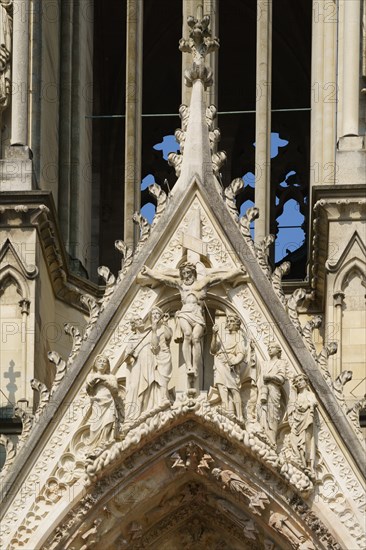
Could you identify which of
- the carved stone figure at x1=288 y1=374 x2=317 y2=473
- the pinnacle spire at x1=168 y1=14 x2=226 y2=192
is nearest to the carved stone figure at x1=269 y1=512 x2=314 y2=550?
the carved stone figure at x1=288 y1=374 x2=317 y2=473

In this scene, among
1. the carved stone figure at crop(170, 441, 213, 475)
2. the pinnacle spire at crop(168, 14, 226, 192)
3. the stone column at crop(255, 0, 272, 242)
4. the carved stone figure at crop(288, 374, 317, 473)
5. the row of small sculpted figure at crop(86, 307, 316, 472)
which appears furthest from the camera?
the stone column at crop(255, 0, 272, 242)

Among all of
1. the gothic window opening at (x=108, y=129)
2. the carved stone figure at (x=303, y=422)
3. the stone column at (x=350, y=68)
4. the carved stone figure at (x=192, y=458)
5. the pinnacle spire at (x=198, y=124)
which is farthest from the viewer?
the gothic window opening at (x=108, y=129)

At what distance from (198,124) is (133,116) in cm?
171

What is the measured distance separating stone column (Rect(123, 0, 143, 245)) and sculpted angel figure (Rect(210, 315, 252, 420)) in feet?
6.61

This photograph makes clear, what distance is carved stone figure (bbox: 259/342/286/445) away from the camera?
22781mm

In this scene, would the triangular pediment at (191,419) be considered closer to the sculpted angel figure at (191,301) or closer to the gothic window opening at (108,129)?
the sculpted angel figure at (191,301)

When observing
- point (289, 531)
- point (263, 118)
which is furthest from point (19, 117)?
point (289, 531)

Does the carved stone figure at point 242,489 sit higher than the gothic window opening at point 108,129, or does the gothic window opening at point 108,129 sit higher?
the gothic window opening at point 108,129

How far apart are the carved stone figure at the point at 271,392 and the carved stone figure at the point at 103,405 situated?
0.91m

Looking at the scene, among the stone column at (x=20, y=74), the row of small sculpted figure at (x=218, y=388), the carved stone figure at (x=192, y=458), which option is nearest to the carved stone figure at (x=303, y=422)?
the row of small sculpted figure at (x=218, y=388)

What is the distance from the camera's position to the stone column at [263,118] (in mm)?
24938

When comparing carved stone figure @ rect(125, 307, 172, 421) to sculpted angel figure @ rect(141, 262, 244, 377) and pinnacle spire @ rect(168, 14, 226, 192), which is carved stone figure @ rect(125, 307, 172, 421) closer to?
sculpted angel figure @ rect(141, 262, 244, 377)

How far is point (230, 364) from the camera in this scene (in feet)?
75.4

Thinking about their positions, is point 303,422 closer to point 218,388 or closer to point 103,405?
point 218,388
